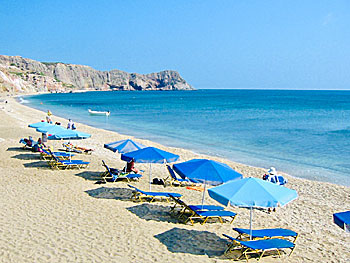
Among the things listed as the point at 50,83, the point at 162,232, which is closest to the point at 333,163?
the point at 162,232

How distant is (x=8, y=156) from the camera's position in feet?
54.9

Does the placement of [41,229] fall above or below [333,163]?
above

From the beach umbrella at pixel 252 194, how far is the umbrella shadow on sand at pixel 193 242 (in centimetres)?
109

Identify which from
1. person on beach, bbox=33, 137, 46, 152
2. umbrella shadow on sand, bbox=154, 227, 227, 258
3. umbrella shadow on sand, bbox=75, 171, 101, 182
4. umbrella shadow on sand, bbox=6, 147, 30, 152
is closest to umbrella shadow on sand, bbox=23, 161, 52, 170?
person on beach, bbox=33, 137, 46, 152

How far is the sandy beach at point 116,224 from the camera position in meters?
7.10

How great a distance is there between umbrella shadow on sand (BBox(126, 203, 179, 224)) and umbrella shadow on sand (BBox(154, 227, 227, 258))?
30.6 inches

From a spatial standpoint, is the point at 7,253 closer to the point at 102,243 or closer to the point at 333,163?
the point at 102,243

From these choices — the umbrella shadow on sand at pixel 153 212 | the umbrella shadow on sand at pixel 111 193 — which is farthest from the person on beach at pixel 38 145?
the umbrella shadow on sand at pixel 153 212

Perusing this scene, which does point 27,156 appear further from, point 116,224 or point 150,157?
point 116,224

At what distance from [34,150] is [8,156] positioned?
5.26 ft

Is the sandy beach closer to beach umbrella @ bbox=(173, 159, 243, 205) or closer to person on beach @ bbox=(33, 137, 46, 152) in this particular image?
beach umbrella @ bbox=(173, 159, 243, 205)

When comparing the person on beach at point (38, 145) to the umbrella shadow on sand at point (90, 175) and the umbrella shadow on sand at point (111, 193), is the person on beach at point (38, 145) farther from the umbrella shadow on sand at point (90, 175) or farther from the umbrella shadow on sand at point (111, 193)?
the umbrella shadow on sand at point (111, 193)

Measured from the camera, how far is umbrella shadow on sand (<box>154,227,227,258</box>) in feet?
24.3

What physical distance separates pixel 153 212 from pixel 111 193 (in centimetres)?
221
